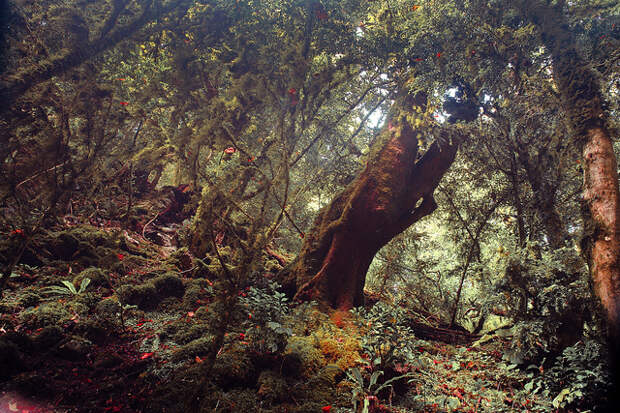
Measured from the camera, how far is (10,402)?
288 cm

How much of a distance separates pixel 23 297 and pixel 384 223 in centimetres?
726

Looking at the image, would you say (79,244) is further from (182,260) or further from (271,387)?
(271,387)

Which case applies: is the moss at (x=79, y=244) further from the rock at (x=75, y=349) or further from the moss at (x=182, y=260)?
the rock at (x=75, y=349)

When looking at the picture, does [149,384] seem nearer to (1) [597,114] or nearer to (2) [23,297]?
(2) [23,297]

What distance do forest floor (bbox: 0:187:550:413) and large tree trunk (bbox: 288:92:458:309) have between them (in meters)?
1.00

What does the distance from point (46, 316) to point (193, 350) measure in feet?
7.72

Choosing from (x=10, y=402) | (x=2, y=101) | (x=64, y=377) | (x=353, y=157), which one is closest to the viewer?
(x=10, y=402)

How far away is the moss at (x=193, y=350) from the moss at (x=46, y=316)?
77.2 inches

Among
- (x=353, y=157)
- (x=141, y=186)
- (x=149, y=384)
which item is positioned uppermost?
(x=353, y=157)

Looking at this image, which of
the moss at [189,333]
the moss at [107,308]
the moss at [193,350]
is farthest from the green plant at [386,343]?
the moss at [107,308]

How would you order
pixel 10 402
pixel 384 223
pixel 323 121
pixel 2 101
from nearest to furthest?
pixel 10 402 → pixel 2 101 → pixel 384 223 → pixel 323 121

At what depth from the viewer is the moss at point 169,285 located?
623 centimetres

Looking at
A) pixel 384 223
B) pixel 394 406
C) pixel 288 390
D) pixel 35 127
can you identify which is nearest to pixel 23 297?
pixel 35 127

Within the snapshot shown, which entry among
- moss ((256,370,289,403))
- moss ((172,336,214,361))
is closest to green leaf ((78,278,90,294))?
moss ((172,336,214,361))
